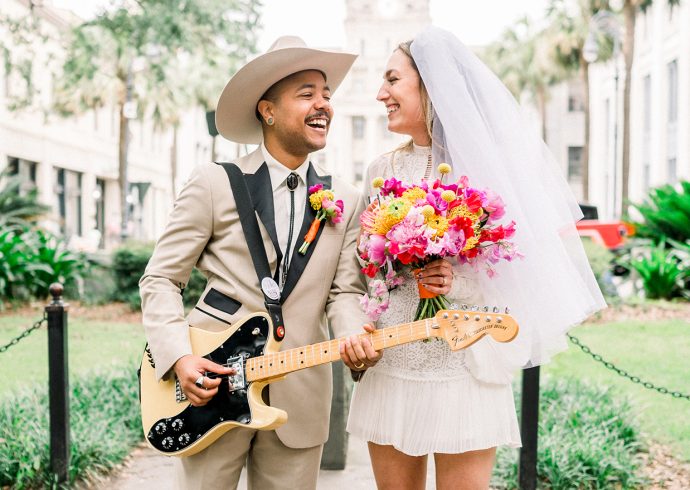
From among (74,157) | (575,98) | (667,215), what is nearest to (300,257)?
(667,215)

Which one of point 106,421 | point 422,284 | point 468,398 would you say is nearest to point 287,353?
point 422,284

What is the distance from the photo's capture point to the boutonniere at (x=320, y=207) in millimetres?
2988

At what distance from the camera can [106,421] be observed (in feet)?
18.5

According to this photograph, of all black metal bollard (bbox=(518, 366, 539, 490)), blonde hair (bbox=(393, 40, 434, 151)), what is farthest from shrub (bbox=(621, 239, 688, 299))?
blonde hair (bbox=(393, 40, 434, 151))

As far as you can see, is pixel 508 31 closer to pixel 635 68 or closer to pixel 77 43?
pixel 635 68

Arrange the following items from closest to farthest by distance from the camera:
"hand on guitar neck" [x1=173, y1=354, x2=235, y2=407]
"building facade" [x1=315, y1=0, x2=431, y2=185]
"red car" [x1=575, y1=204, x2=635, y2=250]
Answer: "hand on guitar neck" [x1=173, y1=354, x2=235, y2=407], "red car" [x1=575, y1=204, x2=635, y2=250], "building facade" [x1=315, y1=0, x2=431, y2=185]

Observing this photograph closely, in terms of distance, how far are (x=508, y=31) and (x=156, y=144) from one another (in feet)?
73.3

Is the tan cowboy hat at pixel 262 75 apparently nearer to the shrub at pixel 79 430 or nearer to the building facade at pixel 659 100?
the shrub at pixel 79 430

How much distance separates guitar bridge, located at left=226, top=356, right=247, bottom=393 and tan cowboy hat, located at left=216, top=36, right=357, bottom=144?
3.56 feet

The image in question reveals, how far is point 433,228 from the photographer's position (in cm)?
260

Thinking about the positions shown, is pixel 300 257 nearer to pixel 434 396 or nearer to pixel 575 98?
pixel 434 396

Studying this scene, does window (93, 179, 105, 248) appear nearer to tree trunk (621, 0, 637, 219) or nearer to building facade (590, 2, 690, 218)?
building facade (590, 2, 690, 218)

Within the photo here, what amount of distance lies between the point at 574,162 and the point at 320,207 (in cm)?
4789

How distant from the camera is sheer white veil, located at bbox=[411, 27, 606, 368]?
9.21 feet
